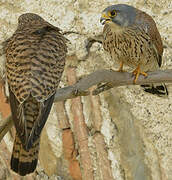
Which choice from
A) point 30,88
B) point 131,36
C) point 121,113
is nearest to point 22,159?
point 30,88

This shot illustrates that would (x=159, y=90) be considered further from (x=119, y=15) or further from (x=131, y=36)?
(x=119, y=15)

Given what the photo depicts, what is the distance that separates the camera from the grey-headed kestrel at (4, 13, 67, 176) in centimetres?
256

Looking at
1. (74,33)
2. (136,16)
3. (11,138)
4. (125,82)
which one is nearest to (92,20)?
(74,33)

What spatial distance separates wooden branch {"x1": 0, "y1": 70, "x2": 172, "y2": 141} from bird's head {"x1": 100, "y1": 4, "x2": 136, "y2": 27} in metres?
0.35

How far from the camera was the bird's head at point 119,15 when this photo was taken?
3.00m

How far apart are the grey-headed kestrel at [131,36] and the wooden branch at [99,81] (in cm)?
10

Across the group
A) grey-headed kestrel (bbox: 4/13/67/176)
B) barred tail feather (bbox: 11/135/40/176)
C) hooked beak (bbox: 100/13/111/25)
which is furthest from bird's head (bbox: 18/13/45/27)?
barred tail feather (bbox: 11/135/40/176)

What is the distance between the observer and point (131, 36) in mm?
3131

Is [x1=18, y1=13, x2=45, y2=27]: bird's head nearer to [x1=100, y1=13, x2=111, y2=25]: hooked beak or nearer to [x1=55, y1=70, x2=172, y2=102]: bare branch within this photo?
[x1=100, y1=13, x2=111, y2=25]: hooked beak

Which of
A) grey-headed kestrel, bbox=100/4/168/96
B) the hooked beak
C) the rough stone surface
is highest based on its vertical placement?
the hooked beak

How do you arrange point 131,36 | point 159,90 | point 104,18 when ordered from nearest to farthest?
point 104,18 → point 131,36 → point 159,90

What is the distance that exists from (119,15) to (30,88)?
850 mm

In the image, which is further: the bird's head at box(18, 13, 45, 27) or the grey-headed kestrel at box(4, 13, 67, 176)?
the bird's head at box(18, 13, 45, 27)

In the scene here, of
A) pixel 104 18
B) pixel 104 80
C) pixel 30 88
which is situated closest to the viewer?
pixel 30 88
